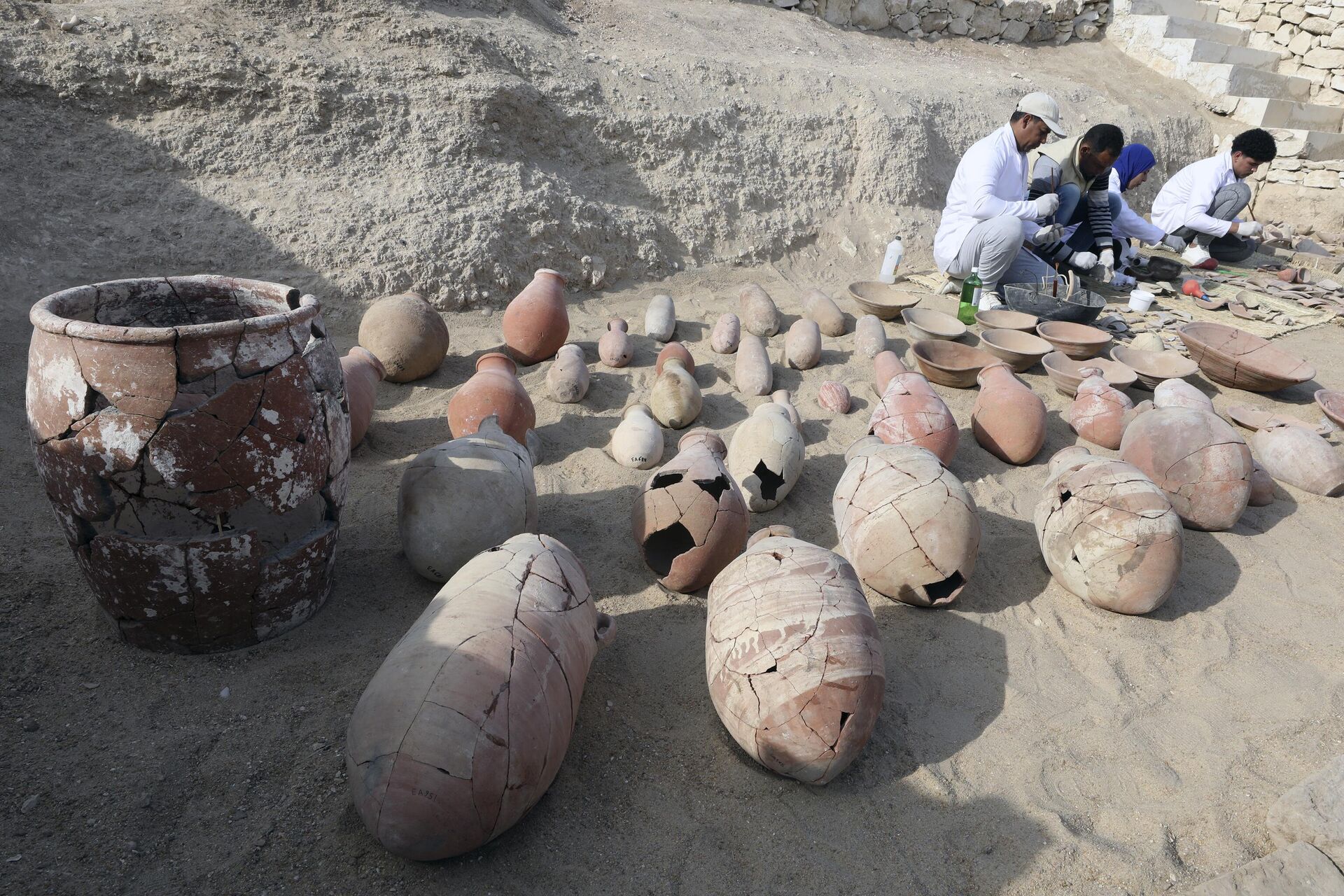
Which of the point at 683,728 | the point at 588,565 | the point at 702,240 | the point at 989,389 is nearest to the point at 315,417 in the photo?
the point at 588,565

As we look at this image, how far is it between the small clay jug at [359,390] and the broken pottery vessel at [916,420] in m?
2.43

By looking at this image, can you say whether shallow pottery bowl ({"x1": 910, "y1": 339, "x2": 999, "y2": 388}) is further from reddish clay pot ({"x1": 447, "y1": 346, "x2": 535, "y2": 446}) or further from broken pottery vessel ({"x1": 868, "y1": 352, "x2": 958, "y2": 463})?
reddish clay pot ({"x1": 447, "y1": 346, "x2": 535, "y2": 446})

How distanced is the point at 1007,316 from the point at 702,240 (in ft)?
8.12

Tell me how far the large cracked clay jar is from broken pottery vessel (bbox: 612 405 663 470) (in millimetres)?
1470

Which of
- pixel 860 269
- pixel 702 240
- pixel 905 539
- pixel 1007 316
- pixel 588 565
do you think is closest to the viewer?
pixel 905 539

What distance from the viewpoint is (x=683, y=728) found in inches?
94.7

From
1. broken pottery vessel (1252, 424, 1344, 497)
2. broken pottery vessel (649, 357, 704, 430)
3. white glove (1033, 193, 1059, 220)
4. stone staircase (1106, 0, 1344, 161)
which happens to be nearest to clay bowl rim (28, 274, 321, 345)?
broken pottery vessel (649, 357, 704, 430)

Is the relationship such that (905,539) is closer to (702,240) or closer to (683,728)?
(683,728)

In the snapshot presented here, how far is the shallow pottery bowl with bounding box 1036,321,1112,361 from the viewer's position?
504 cm

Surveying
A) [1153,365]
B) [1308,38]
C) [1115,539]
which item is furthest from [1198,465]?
[1308,38]

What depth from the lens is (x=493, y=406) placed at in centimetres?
348

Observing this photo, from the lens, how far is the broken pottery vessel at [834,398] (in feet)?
14.9

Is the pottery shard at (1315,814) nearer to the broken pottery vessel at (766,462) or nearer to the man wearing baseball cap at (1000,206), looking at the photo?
the broken pottery vessel at (766,462)

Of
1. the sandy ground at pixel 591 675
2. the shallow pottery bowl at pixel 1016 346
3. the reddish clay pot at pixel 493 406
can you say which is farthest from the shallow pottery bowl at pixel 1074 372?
the reddish clay pot at pixel 493 406
